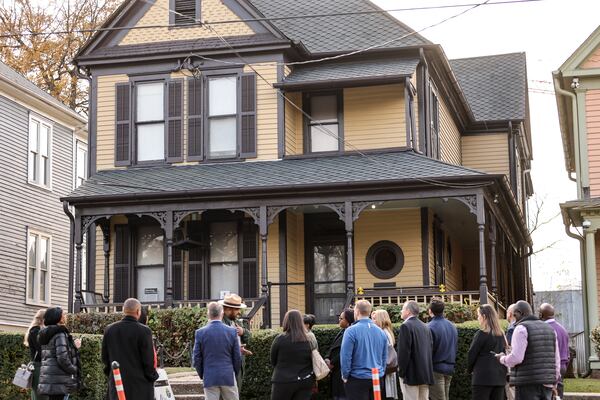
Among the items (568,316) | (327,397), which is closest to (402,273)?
(327,397)

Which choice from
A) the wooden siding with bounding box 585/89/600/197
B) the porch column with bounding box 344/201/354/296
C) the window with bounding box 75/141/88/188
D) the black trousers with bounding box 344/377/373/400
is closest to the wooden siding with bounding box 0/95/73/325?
the window with bounding box 75/141/88/188

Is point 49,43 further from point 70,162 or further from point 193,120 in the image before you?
point 193,120

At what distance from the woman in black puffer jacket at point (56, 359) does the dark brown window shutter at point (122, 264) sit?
12.7 m

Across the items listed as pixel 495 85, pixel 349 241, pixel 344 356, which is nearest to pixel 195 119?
pixel 349 241

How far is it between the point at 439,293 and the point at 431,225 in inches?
110

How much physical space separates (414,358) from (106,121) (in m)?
15.6

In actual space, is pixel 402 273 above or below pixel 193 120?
below

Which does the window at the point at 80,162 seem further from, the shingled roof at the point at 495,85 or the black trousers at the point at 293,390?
the black trousers at the point at 293,390

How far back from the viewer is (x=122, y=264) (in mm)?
26828

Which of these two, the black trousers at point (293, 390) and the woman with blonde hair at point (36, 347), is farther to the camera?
the woman with blonde hair at point (36, 347)

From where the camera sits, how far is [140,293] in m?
26.7

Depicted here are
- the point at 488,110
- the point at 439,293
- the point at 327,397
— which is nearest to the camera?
the point at 327,397

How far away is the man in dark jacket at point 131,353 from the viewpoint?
43.1 feet

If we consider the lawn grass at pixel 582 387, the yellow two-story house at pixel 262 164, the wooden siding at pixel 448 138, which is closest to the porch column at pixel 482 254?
the yellow two-story house at pixel 262 164
